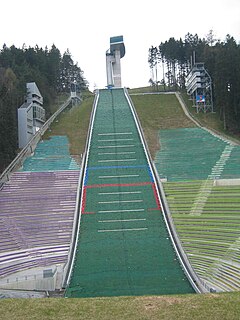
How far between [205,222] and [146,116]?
26870 millimetres

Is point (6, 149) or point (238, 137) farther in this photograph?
point (238, 137)

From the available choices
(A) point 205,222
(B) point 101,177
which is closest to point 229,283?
(A) point 205,222

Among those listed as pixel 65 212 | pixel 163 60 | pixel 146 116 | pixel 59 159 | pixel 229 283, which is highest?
pixel 163 60

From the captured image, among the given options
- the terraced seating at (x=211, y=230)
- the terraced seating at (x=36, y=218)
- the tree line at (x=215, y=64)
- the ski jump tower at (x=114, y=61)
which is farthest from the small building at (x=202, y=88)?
the terraced seating at (x=36, y=218)

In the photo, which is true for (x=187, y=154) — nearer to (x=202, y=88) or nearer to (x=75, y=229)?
(x=75, y=229)

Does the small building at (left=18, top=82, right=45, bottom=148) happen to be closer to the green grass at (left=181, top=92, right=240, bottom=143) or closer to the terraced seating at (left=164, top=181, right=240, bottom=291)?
the terraced seating at (left=164, top=181, right=240, bottom=291)

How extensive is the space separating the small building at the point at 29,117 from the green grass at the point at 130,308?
33030 mm

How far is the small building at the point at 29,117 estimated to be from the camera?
39.3m

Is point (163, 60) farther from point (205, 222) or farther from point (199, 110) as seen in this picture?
point (205, 222)

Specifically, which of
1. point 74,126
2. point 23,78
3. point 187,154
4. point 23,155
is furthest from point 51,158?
point 23,78

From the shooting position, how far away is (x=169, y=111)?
1962 inches

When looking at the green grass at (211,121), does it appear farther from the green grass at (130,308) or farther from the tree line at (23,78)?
the green grass at (130,308)

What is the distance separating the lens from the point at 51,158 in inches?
1352

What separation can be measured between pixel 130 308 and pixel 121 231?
15330 millimetres
